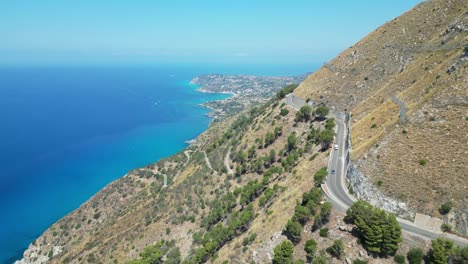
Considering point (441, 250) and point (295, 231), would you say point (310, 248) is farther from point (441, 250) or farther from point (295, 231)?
point (441, 250)

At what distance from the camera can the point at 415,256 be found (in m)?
28.0

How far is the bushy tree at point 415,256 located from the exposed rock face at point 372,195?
5.33 meters

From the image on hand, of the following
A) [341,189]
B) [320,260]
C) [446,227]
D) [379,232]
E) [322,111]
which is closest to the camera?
[379,232]

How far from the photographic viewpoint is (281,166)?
64.6 meters

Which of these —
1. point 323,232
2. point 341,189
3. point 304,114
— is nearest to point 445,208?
point 323,232

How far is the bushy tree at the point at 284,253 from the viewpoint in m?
32.7

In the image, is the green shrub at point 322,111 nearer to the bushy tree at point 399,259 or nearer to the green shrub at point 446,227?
the green shrub at point 446,227

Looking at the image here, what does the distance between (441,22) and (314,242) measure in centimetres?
7342

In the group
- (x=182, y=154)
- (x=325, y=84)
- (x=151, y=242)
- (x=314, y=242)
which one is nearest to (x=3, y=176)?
(x=182, y=154)

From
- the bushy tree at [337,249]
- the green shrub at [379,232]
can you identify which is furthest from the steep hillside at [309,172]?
the green shrub at [379,232]

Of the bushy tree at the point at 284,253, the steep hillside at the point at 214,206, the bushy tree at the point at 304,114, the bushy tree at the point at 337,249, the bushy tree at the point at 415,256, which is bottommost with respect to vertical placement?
the steep hillside at the point at 214,206

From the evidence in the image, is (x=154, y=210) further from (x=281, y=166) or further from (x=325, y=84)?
(x=325, y=84)

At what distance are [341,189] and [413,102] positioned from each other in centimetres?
2062

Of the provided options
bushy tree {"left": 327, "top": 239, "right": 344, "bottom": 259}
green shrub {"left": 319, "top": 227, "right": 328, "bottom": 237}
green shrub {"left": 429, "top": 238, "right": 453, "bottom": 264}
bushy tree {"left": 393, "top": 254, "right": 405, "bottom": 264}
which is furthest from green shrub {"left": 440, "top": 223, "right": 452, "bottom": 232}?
green shrub {"left": 319, "top": 227, "right": 328, "bottom": 237}
